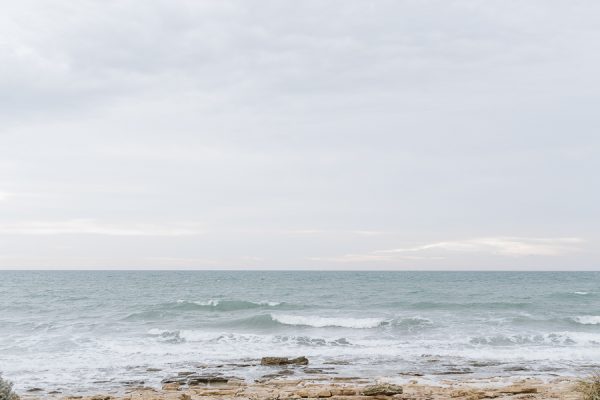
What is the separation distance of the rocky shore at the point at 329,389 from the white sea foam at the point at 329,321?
46.4 ft

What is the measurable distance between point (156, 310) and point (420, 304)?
1997 centimetres

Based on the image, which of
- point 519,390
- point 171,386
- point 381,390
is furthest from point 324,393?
point 519,390

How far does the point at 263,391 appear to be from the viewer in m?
15.1

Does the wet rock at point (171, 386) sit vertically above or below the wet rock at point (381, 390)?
below

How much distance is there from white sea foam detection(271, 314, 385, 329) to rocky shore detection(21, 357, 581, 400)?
1415 centimetres

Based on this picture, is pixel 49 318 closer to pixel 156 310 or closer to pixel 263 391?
pixel 156 310

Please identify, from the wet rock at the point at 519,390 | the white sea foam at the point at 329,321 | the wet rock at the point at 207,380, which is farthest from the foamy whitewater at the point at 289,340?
the wet rock at the point at 519,390

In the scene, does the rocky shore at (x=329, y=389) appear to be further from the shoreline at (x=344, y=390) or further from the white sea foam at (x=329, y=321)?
the white sea foam at (x=329, y=321)

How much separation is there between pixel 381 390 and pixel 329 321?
19.3 metres

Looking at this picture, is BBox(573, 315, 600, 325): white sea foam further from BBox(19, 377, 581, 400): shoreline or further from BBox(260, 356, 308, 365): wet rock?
BBox(260, 356, 308, 365): wet rock

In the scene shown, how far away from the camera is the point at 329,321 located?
3347 centimetres

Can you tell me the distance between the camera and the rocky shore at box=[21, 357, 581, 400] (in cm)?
1423

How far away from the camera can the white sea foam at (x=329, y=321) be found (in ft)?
105

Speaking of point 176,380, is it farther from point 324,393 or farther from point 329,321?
point 329,321
